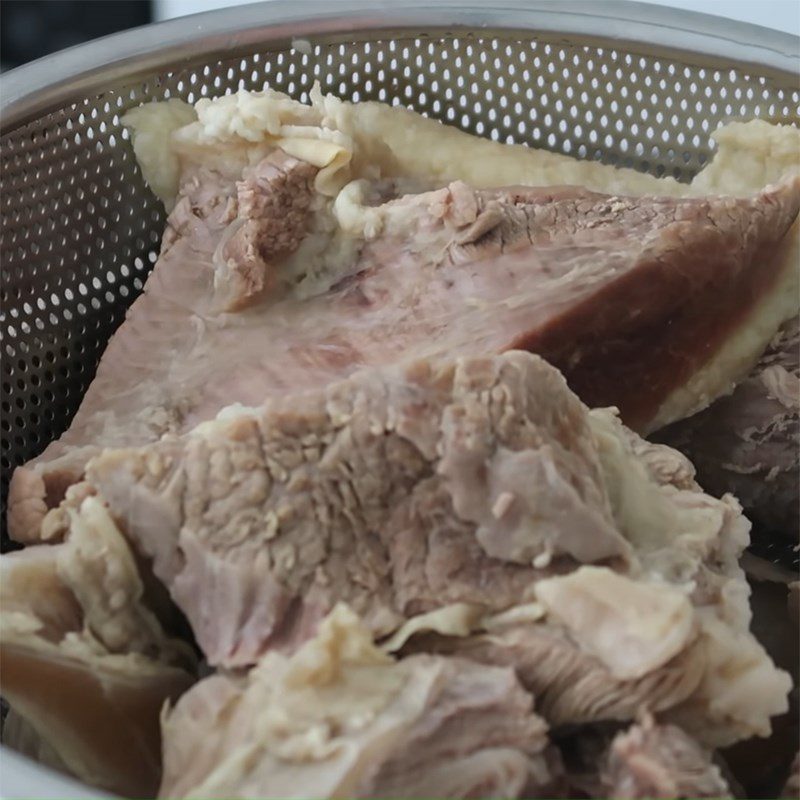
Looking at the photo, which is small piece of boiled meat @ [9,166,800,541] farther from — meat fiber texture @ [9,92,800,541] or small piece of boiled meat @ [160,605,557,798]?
small piece of boiled meat @ [160,605,557,798]

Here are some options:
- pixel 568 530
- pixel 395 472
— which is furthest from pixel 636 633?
pixel 395 472

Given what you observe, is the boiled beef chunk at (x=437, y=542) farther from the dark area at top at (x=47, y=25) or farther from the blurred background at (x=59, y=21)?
the dark area at top at (x=47, y=25)

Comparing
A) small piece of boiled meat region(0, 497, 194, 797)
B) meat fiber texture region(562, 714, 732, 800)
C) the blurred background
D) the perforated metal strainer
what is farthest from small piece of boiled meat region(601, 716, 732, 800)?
the blurred background

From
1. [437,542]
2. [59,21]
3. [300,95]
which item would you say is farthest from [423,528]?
[59,21]

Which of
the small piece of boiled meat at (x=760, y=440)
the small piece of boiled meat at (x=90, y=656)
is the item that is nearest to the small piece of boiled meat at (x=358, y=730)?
the small piece of boiled meat at (x=90, y=656)

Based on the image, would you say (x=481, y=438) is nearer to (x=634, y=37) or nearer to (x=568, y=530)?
(x=568, y=530)

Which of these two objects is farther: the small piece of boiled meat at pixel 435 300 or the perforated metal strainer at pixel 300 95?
the perforated metal strainer at pixel 300 95
